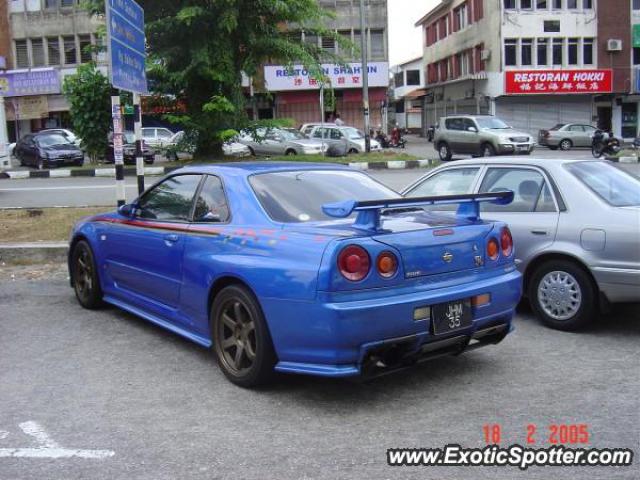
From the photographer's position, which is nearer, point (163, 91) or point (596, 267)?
point (596, 267)

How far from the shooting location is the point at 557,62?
138ft

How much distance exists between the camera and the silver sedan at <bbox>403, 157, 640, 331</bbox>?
5.45 meters

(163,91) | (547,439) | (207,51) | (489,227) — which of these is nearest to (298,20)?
(207,51)

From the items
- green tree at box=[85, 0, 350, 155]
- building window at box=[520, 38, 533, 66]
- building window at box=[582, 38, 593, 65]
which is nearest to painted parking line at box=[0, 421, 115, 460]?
green tree at box=[85, 0, 350, 155]

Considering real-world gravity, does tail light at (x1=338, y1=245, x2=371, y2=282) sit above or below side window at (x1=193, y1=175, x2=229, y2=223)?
below

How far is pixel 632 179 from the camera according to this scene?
6352mm

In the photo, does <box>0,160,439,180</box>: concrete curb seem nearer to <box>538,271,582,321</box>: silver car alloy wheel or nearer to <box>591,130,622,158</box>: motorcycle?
<box>591,130,622,158</box>: motorcycle

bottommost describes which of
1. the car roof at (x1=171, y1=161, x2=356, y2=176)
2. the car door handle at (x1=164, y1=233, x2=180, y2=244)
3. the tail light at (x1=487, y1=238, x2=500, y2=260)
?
the tail light at (x1=487, y1=238, x2=500, y2=260)

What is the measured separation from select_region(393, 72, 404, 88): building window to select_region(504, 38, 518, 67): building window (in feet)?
138

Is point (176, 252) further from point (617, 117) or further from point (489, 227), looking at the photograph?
→ point (617, 117)

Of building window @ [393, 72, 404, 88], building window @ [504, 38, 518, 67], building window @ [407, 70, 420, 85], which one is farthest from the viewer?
building window @ [393, 72, 404, 88]

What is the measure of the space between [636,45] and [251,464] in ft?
146

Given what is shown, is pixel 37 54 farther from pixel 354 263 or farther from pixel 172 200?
pixel 354 263

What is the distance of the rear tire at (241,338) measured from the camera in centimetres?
430
